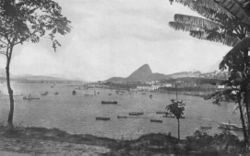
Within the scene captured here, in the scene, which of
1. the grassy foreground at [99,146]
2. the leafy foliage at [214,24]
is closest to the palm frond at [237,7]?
the leafy foliage at [214,24]

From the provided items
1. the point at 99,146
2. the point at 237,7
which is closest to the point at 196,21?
the point at 237,7

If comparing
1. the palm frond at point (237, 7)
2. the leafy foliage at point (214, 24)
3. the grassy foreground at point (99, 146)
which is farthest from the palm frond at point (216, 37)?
the grassy foreground at point (99, 146)

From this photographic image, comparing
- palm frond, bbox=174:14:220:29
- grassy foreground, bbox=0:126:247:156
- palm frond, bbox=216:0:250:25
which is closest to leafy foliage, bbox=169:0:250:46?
palm frond, bbox=174:14:220:29

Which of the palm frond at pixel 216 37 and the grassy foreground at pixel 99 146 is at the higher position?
the palm frond at pixel 216 37

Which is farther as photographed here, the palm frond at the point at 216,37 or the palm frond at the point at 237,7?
the palm frond at the point at 216,37

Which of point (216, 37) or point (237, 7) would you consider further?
point (216, 37)

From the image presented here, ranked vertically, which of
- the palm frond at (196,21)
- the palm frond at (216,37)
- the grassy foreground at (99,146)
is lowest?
the grassy foreground at (99,146)

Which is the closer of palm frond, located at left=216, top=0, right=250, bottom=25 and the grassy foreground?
palm frond, located at left=216, top=0, right=250, bottom=25

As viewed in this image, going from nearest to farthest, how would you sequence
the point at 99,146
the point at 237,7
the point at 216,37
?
the point at 237,7 → the point at 216,37 → the point at 99,146

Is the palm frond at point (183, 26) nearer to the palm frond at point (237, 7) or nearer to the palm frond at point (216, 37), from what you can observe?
the palm frond at point (216, 37)

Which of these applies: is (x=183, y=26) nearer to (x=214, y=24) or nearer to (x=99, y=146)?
(x=214, y=24)

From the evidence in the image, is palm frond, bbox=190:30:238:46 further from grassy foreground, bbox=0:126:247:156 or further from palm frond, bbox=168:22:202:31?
grassy foreground, bbox=0:126:247:156

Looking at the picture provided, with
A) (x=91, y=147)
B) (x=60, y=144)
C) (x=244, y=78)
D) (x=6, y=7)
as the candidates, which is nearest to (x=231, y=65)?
(x=244, y=78)
